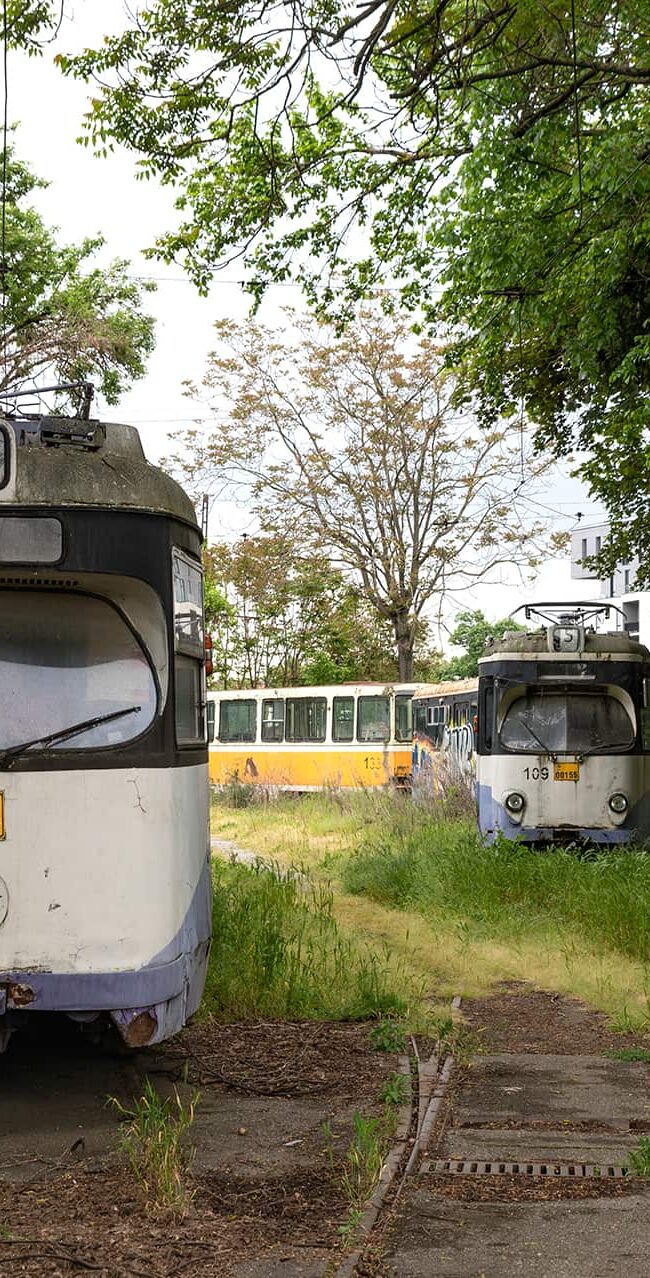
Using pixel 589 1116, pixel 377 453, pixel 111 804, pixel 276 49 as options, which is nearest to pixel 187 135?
pixel 276 49

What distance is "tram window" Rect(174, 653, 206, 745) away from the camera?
6918 mm

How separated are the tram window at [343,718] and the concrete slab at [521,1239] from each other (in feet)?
86.8

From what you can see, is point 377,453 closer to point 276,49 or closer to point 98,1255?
point 276,49

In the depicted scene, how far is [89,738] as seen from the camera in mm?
6562

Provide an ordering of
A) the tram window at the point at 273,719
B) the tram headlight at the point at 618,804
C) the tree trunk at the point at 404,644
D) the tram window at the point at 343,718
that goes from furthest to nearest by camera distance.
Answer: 1. the tree trunk at the point at 404,644
2. the tram window at the point at 273,719
3. the tram window at the point at 343,718
4. the tram headlight at the point at 618,804

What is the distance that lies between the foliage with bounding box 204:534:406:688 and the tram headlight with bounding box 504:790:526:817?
19.6m

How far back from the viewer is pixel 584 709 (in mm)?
16406

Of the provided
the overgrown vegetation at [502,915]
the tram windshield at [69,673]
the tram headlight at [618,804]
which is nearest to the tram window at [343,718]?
the overgrown vegetation at [502,915]

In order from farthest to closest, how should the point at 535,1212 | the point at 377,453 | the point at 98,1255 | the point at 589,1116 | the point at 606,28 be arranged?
1. the point at 377,453
2. the point at 606,28
3. the point at 589,1116
4. the point at 535,1212
5. the point at 98,1255

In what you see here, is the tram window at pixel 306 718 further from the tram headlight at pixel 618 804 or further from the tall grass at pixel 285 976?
the tall grass at pixel 285 976

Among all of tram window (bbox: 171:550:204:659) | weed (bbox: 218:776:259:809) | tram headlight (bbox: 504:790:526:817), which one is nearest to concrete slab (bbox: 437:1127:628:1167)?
tram window (bbox: 171:550:204:659)

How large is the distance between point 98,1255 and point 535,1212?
1699 mm

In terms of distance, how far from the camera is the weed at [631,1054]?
27.9 feet

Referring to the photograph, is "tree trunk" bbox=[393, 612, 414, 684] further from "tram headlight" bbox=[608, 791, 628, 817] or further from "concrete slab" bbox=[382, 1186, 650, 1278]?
"concrete slab" bbox=[382, 1186, 650, 1278]
